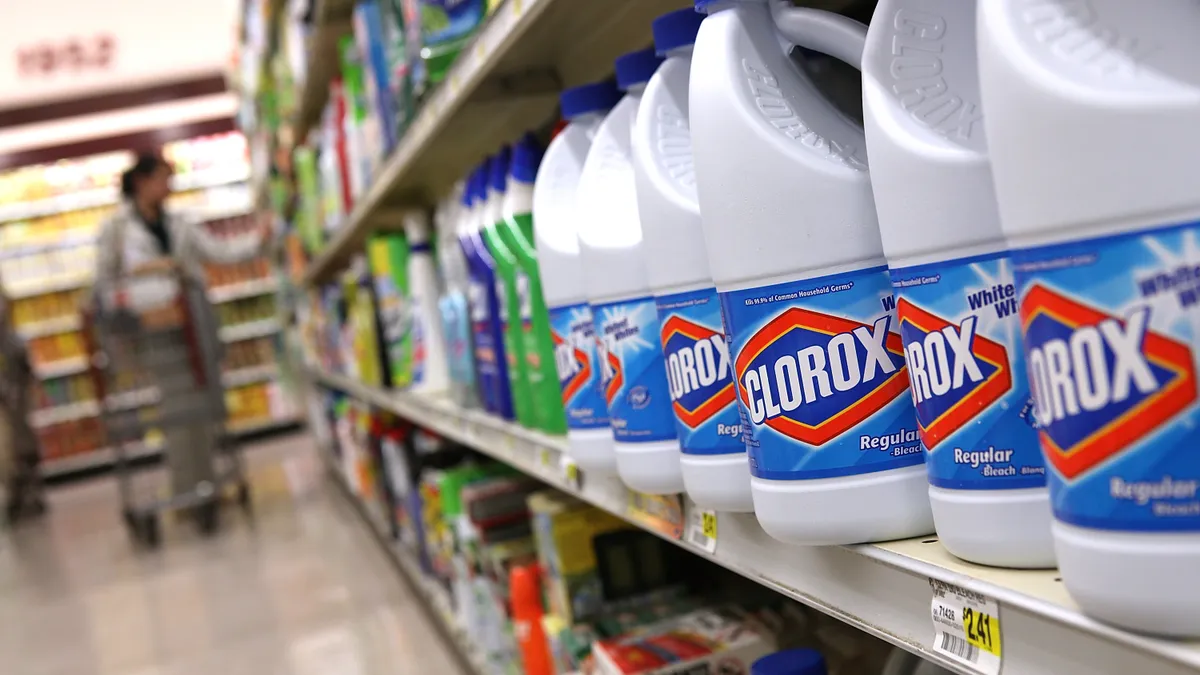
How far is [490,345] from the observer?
5.70 feet

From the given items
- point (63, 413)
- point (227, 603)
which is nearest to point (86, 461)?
point (63, 413)

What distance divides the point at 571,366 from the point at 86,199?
1026cm

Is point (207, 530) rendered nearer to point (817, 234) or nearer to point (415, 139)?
point (415, 139)

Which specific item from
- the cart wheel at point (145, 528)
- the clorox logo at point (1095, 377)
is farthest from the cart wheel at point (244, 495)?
the clorox logo at point (1095, 377)

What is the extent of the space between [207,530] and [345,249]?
72.7 inches

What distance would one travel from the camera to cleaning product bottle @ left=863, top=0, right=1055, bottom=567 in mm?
580

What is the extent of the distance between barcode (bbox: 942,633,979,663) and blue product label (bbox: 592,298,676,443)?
40 cm

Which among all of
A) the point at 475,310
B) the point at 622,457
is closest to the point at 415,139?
the point at 475,310

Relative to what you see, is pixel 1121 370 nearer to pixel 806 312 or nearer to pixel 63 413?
pixel 806 312

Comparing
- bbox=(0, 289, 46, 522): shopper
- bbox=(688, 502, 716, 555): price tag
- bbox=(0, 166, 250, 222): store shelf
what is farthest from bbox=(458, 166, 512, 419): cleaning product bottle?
bbox=(0, 166, 250, 222): store shelf

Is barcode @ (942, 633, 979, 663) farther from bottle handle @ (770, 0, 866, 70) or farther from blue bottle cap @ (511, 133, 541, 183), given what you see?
blue bottle cap @ (511, 133, 541, 183)

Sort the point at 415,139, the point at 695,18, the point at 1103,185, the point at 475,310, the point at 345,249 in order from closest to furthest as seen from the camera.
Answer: the point at 1103,185 < the point at 695,18 < the point at 475,310 < the point at 415,139 < the point at 345,249

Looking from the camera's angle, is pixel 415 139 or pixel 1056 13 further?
pixel 415 139

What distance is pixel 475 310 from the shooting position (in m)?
1.76
